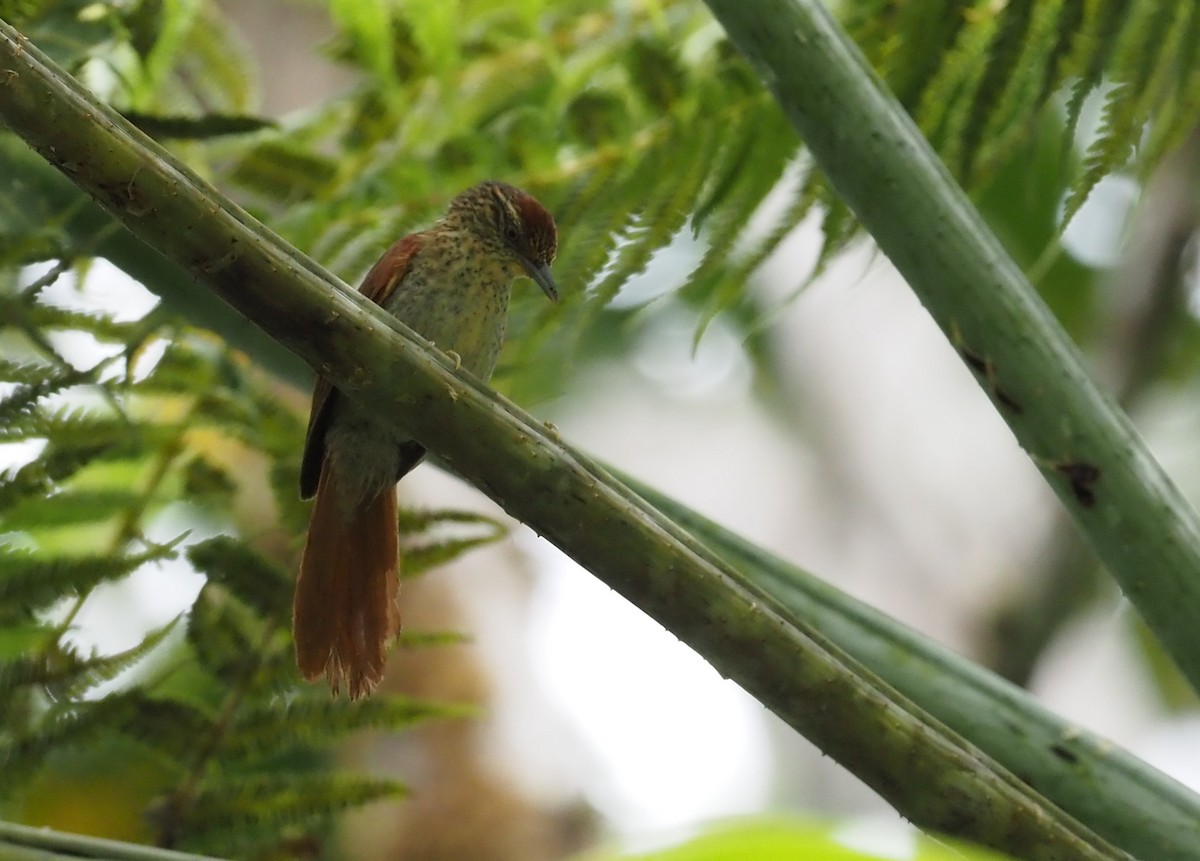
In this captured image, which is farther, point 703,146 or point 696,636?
point 703,146

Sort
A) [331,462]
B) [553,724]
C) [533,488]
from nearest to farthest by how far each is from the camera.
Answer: [533,488], [331,462], [553,724]

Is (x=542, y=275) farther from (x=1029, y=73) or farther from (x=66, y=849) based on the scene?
(x=66, y=849)

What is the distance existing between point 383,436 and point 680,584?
1169mm

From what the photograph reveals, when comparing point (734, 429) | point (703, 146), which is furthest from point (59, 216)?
point (734, 429)

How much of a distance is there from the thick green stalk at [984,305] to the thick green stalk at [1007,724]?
0.34 ft

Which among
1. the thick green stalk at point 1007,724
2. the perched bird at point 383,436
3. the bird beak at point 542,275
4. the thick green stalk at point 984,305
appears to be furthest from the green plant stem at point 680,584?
the bird beak at point 542,275

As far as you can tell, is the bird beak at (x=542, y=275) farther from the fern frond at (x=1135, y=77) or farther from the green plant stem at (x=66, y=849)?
the green plant stem at (x=66, y=849)

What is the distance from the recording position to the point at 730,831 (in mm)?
316

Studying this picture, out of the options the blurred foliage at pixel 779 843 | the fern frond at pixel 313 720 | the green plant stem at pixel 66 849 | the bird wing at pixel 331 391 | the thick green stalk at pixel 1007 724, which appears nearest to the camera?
the blurred foliage at pixel 779 843

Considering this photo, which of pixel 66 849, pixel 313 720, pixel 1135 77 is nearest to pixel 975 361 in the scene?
pixel 1135 77

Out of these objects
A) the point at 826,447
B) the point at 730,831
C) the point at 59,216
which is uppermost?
the point at 826,447

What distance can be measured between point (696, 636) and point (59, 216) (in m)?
1.01

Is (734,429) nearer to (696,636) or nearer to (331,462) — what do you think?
(331,462)

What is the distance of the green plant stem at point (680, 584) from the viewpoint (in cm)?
86
